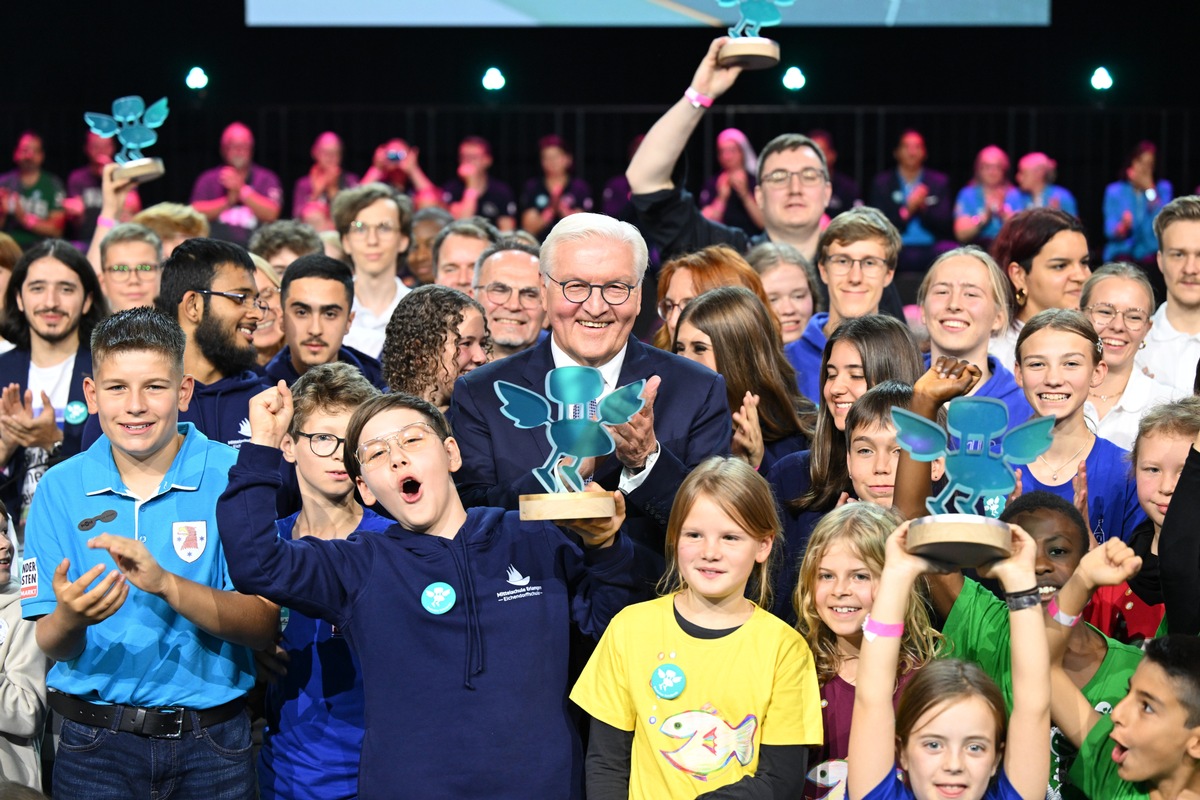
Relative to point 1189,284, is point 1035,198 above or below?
above

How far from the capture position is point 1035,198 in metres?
9.66

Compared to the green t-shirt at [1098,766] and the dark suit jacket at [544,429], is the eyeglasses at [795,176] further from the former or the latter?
the green t-shirt at [1098,766]

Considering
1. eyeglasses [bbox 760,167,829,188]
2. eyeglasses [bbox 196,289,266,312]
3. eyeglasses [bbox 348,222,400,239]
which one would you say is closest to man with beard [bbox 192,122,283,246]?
eyeglasses [bbox 348,222,400,239]

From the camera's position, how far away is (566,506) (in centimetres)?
280

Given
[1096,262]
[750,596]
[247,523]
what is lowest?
[750,596]

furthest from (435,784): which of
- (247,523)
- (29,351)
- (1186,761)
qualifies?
(29,351)

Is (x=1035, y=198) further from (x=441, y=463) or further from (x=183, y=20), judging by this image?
(x=441, y=463)

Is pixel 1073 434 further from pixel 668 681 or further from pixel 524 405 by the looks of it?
pixel 524 405

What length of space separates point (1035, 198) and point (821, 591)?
708 cm

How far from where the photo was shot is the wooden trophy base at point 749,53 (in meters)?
4.90

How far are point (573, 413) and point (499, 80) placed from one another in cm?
901

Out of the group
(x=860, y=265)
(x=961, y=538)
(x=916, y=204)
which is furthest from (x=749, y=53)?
(x=916, y=204)

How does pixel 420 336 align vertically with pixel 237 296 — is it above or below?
below

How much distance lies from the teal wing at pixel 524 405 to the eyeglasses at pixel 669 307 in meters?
1.65
